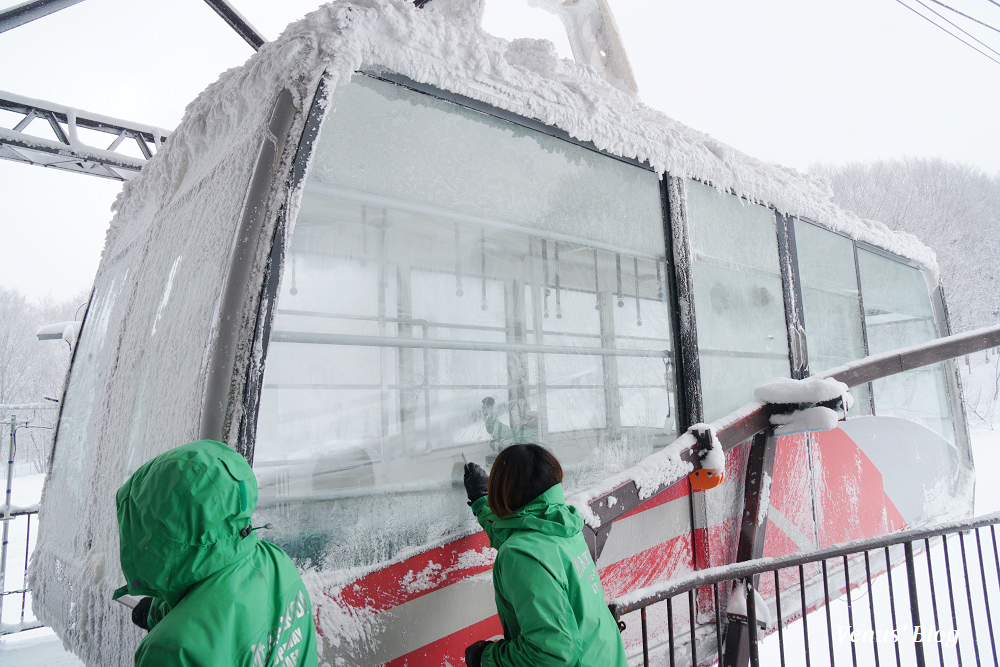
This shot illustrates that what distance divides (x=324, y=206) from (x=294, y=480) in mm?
816

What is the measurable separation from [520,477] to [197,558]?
758mm

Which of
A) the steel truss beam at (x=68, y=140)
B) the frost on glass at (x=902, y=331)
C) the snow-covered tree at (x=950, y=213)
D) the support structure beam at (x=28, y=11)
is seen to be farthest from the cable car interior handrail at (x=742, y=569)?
the snow-covered tree at (x=950, y=213)

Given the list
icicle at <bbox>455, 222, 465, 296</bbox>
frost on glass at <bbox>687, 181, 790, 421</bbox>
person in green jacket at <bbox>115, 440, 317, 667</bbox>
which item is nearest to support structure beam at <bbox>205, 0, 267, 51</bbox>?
icicle at <bbox>455, 222, 465, 296</bbox>

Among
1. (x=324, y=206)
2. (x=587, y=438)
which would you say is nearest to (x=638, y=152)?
(x=587, y=438)

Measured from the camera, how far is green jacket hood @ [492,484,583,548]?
1.46m

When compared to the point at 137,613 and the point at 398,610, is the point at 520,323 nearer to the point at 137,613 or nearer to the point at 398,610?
the point at 398,610

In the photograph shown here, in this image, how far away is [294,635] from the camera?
1.19 meters

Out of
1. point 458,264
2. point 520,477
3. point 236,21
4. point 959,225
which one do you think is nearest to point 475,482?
point 520,477

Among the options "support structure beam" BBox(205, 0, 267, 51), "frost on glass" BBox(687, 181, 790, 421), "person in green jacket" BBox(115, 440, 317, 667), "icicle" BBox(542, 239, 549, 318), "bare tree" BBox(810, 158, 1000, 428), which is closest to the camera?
"person in green jacket" BBox(115, 440, 317, 667)

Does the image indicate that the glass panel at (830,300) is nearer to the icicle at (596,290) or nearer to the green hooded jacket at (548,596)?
the icicle at (596,290)

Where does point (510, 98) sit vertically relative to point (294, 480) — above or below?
above

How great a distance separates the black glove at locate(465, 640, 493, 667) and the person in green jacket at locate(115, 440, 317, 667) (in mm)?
598

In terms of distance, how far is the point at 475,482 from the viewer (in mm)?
1851

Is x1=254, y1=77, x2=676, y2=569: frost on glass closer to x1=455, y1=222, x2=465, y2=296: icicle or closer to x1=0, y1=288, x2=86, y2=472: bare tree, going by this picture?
x1=455, y1=222, x2=465, y2=296: icicle
